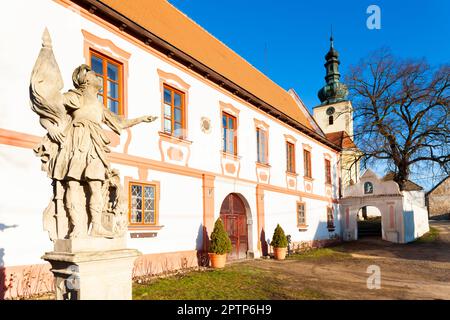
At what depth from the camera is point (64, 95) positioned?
13.5 ft

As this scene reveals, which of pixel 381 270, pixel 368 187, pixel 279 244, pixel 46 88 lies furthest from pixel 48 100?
pixel 368 187

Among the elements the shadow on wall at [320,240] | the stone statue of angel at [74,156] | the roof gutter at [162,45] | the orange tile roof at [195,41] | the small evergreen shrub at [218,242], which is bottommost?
the shadow on wall at [320,240]

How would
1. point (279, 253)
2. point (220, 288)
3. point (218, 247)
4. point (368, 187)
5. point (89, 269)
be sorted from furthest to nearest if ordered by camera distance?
point (368, 187) < point (279, 253) < point (218, 247) < point (220, 288) < point (89, 269)

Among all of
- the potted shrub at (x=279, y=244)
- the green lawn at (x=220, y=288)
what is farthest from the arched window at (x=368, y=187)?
the green lawn at (x=220, y=288)

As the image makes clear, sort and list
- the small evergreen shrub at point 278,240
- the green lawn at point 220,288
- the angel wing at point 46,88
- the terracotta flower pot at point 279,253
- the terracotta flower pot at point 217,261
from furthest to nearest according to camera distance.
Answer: the small evergreen shrub at point 278,240 → the terracotta flower pot at point 279,253 → the terracotta flower pot at point 217,261 → the green lawn at point 220,288 → the angel wing at point 46,88

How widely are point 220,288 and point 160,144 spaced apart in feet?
15.0

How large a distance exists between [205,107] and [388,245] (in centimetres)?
1493

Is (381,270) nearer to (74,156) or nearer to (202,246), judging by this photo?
(202,246)

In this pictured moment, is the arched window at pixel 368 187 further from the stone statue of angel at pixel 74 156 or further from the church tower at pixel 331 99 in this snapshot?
the stone statue of angel at pixel 74 156

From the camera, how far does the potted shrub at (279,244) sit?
1552cm

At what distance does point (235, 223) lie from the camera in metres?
14.9

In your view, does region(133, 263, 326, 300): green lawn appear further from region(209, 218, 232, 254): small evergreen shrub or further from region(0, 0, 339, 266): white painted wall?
region(0, 0, 339, 266): white painted wall

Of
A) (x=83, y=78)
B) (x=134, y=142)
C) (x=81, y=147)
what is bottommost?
(x=81, y=147)

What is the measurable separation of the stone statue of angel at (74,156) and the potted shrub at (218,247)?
788cm
